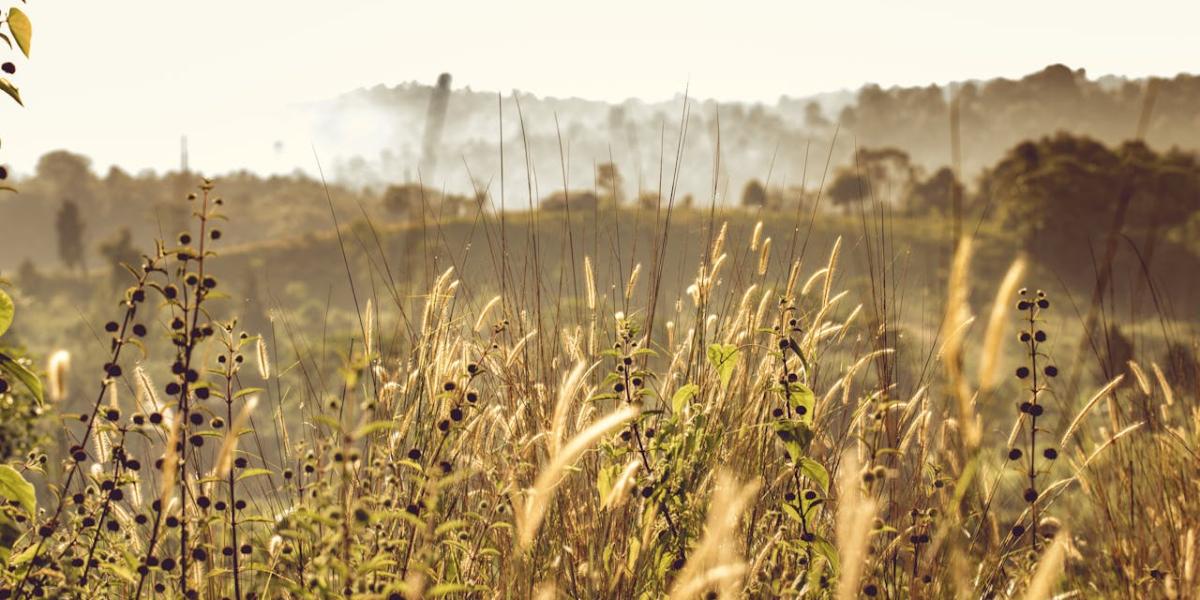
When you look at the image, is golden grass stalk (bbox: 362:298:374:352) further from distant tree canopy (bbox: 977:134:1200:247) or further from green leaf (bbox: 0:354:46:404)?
distant tree canopy (bbox: 977:134:1200:247)

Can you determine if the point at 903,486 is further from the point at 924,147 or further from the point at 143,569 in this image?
the point at 924,147

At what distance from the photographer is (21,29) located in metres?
1.91

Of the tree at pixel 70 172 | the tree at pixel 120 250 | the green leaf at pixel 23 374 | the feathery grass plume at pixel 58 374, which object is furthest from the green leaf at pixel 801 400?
the tree at pixel 70 172

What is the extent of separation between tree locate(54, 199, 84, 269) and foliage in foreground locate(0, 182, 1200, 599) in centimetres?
5975

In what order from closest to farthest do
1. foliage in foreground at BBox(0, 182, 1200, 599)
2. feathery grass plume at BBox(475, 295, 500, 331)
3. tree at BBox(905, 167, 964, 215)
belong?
1. foliage in foreground at BBox(0, 182, 1200, 599)
2. feathery grass plume at BBox(475, 295, 500, 331)
3. tree at BBox(905, 167, 964, 215)

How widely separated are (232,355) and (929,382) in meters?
2.28

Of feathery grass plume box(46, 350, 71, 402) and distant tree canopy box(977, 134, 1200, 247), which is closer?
feathery grass plume box(46, 350, 71, 402)

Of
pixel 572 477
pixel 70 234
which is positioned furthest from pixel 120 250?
pixel 572 477

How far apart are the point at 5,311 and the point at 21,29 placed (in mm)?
585

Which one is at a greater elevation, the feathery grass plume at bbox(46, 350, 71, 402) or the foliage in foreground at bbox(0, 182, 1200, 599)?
the feathery grass plume at bbox(46, 350, 71, 402)

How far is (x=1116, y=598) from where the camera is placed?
2.86 metres

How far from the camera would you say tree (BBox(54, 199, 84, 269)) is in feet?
179

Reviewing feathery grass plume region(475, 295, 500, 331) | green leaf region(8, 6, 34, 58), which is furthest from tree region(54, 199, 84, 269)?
green leaf region(8, 6, 34, 58)

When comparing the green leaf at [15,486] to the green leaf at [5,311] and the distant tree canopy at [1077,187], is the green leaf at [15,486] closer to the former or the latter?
the green leaf at [5,311]
